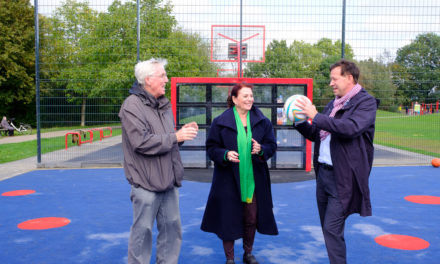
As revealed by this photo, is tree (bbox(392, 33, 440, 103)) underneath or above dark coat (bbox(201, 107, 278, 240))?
above

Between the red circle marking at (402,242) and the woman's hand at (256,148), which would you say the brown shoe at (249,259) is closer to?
the woman's hand at (256,148)

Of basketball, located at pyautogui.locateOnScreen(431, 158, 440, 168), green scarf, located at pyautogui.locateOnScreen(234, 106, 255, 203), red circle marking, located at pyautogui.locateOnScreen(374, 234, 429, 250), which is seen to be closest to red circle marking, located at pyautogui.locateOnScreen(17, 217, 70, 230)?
green scarf, located at pyautogui.locateOnScreen(234, 106, 255, 203)

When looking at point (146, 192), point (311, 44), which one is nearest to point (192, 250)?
point (146, 192)

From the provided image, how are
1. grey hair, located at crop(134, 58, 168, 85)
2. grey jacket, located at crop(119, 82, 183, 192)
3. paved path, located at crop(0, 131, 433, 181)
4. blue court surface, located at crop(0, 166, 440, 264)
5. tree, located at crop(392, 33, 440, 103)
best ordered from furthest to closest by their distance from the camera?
tree, located at crop(392, 33, 440, 103) < paved path, located at crop(0, 131, 433, 181) < blue court surface, located at crop(0, 166, 440, 264) < grey hair, located at crop(134, 58, 168, 85) < grey jacket, located at crop(119, 82, 183, 192)

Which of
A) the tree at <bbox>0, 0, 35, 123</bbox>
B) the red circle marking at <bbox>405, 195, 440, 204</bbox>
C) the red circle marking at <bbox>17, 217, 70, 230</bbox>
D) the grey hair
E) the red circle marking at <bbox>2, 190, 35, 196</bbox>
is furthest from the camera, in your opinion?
the tree at <bbox>0, 0, 35, 123</bbox>

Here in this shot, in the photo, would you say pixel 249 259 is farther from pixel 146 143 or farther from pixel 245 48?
pixel 245 48

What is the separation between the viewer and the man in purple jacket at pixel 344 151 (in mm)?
2908

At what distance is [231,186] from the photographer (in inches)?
148

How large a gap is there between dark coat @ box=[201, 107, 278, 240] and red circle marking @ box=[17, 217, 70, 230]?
233 centimetres

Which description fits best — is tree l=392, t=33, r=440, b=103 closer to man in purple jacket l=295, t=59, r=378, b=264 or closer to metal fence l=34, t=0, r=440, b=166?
metal fence l=34, t=0, r=440, b=166

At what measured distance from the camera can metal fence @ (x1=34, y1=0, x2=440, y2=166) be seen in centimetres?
937

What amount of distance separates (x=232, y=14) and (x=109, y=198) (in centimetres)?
532

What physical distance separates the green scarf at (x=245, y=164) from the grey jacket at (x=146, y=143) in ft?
2.74

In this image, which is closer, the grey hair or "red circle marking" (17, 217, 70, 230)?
the grey hair
